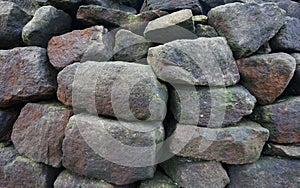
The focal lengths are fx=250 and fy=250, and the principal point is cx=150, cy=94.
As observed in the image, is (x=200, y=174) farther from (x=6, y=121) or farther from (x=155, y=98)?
(x=6, y=121)

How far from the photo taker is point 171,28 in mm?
2166

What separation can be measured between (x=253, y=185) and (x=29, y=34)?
2452 mm

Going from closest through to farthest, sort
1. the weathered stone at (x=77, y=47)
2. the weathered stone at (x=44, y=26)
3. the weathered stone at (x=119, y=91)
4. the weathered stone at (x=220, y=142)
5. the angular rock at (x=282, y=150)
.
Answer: the weathered stone at (x=119, y=91) → the weathered stone at (x=220, y=142) → the angular rock at (x=282, y=150) → the weathered stone at (x=77, y=47) → the weathered stone at (x=44, y=26)

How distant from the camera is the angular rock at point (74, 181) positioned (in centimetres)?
208

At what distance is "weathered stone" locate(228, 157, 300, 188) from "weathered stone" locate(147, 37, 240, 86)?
30.6 inches

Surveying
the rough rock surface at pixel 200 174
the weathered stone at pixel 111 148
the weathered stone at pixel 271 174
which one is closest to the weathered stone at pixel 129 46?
the weathered stone at pixel 111 148

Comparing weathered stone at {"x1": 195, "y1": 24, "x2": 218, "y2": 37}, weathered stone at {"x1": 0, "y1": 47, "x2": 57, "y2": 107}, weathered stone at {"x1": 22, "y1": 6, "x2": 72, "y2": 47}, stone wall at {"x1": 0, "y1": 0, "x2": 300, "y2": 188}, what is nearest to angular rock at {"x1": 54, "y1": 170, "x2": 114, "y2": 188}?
stone wall at {"x1": 0, "y1": 0, "x2": 300, "y2": 188}

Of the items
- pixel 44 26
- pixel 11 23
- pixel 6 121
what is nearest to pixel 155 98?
pixel 44 26

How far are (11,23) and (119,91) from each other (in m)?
1.47

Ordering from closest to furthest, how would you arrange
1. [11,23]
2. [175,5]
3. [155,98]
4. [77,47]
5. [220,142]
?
[155,98] < [220,142] < [77,47] < [175,5] < [11,23]

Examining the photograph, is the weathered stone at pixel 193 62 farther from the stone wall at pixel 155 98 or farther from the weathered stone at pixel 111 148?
the weathered stone at pixel 111 148

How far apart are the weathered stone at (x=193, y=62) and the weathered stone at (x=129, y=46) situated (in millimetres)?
232

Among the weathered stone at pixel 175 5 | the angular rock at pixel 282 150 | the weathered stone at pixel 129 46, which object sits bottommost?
the angular rock at pixel 282 150

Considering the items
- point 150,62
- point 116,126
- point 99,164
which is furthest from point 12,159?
point 150,62
